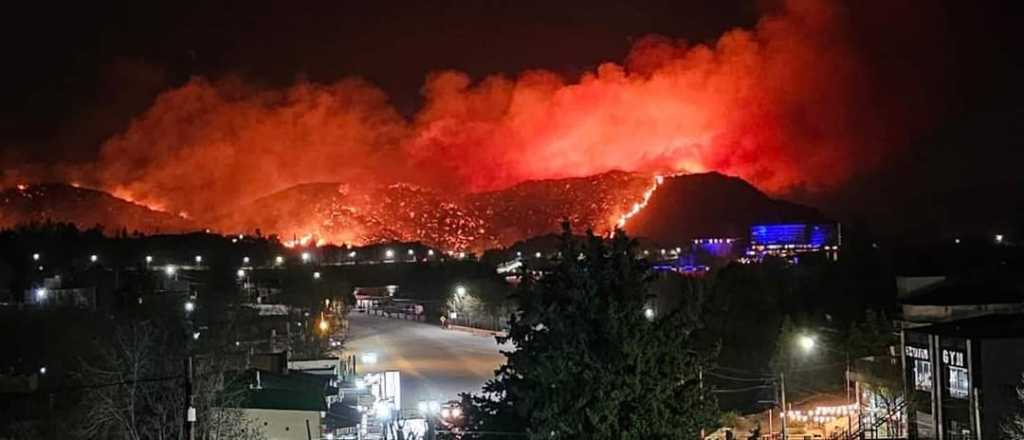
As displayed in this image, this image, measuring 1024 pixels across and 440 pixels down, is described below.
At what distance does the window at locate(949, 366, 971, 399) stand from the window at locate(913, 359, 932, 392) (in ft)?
2.35

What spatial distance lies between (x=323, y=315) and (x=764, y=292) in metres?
19.3

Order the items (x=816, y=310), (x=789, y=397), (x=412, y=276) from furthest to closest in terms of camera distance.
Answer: (x=412, y=276) → (x=816, y=310) → (x=789, y=397)

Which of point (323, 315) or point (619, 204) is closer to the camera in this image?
point (323, 315)

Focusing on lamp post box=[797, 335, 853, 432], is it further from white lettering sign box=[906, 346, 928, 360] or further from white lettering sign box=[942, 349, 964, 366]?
white lettering sign box=[942, 349, 964, 366]

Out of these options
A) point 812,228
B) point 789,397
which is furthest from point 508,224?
point 789,397

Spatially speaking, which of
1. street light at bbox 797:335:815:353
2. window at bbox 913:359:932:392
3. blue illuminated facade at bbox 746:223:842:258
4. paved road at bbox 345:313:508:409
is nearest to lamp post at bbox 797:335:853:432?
street light at bbox 797:335:815:353

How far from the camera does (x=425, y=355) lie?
38375 millimetres

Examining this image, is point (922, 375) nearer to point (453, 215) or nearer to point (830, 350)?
point (830, 350)

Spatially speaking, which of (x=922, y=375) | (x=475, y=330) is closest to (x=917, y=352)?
(x=922, y=375)

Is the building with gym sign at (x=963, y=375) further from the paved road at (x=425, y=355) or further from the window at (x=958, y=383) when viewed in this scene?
the paved road at (x=425, y=355)

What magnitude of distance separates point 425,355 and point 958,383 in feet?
73.3

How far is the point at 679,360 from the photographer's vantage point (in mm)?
9305

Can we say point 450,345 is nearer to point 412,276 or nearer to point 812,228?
point 412,276

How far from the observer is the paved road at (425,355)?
31.1 m
